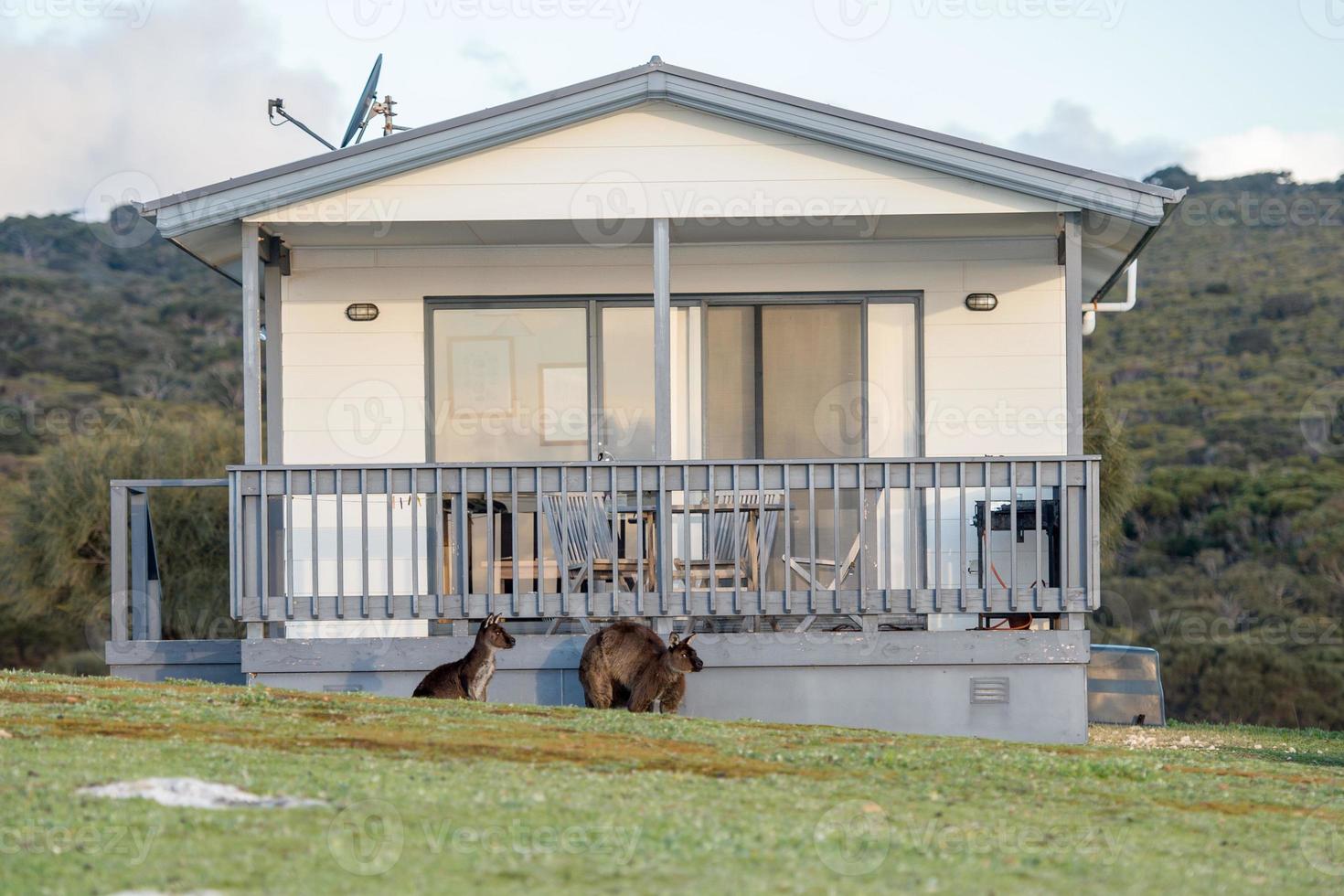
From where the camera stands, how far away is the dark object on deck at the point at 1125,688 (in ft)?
44.5

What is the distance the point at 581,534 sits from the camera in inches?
385

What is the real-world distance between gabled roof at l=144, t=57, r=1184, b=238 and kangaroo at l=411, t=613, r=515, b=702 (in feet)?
9.95

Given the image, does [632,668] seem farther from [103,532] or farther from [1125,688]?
[103,532]

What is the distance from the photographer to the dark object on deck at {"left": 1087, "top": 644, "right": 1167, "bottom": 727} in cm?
1355

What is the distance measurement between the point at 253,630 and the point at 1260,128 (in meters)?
51.3

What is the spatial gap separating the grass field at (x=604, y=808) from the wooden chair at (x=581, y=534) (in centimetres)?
161

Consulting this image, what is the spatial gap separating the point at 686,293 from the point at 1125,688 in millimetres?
5067

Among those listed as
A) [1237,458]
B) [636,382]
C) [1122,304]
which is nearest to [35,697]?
[636,382]

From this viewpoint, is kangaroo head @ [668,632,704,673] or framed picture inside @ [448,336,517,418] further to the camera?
framed picture inside @ [448,336,517,418]

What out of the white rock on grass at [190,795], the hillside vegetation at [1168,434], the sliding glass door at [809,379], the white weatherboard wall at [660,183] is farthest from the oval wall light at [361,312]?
the hillside vegetation at [1168,434]

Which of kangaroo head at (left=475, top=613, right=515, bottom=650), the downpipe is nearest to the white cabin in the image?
kangaroo head at (left=475, top=613, right=515, bottom=650)

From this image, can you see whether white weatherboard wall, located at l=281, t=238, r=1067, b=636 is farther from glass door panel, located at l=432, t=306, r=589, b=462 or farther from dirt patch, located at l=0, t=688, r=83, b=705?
dirt patch, located at l=0, t=688, r=83, b=705

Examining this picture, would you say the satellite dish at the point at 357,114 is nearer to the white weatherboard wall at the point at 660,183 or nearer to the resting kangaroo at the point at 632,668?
the white weatherboard wall at the point at 660,183

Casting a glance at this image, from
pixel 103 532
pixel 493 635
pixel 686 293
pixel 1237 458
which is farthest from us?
pixel 1237 458
